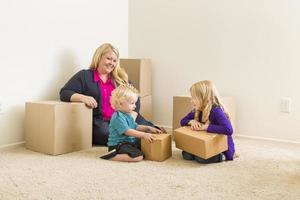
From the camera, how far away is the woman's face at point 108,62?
282 cm

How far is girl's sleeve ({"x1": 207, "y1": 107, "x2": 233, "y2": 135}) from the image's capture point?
2184mm

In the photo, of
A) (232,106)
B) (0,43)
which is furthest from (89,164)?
(232,106)

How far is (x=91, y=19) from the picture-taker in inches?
126

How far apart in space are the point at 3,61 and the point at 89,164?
0.97 metres

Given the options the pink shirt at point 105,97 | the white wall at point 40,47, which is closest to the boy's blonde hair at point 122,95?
the pink shirt at point 105,97

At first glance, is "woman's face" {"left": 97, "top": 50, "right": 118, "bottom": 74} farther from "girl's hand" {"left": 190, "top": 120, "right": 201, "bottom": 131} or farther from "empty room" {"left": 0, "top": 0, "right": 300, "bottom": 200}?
"girl's hand" {"left": 190, "top": 120, "right": 201, "bottom": 131}

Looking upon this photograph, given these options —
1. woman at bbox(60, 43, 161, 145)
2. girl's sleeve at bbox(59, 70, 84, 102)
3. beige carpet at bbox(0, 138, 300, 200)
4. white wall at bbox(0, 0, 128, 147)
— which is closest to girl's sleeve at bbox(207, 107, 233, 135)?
beige carpet at bbox(0, 138, 300, 200)

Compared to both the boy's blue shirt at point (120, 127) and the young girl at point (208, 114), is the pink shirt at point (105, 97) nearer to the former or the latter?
the boy's blue shirt at point (120, 127)

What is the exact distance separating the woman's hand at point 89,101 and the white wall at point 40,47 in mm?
392

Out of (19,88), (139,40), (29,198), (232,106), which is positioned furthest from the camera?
(139,40)

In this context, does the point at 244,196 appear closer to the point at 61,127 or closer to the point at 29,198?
the point at 29,198

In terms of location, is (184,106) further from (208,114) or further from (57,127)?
(57,127)

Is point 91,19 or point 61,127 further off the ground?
point 91,19

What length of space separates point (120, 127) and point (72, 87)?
2.17 ft
